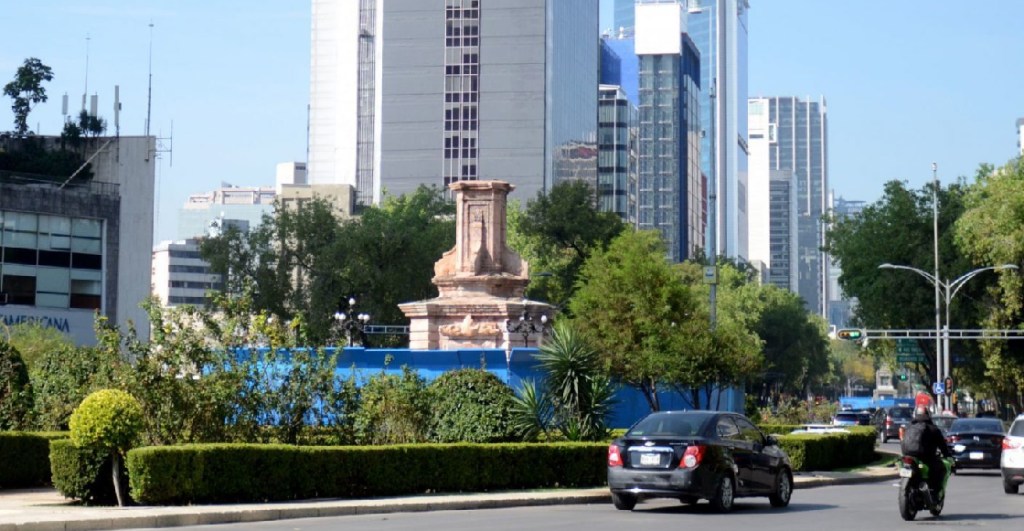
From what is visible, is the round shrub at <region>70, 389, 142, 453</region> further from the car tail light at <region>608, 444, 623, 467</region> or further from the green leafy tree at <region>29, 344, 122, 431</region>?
the car tail light at <region>608, 444, 623, 467</region>

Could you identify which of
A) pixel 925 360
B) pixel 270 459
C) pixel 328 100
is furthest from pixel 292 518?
pixel 328 100

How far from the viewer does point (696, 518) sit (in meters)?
22.2

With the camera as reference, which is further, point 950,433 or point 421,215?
point 421,215

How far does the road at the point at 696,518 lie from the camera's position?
20.3 meters

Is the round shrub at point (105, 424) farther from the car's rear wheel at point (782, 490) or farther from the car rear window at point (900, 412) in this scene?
the car rear window at point (900, 412)

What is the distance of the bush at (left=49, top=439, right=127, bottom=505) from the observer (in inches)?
875

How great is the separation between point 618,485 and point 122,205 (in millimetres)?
58758

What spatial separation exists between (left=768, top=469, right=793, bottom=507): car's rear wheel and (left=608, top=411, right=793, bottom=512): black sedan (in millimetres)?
237

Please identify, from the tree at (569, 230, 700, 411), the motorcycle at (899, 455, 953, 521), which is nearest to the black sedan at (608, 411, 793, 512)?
the motorcycle at (899, 455, 953, 521)

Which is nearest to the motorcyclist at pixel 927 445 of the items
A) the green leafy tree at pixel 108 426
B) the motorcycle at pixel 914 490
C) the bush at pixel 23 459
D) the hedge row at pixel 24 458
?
the motorcycle at pixel 914 490

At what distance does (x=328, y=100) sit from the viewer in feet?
552

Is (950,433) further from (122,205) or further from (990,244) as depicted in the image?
(122,205)

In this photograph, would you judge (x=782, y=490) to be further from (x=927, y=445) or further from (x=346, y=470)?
(x=346, y=470)

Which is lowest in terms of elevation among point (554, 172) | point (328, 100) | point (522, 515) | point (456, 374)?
point (522, 515)
